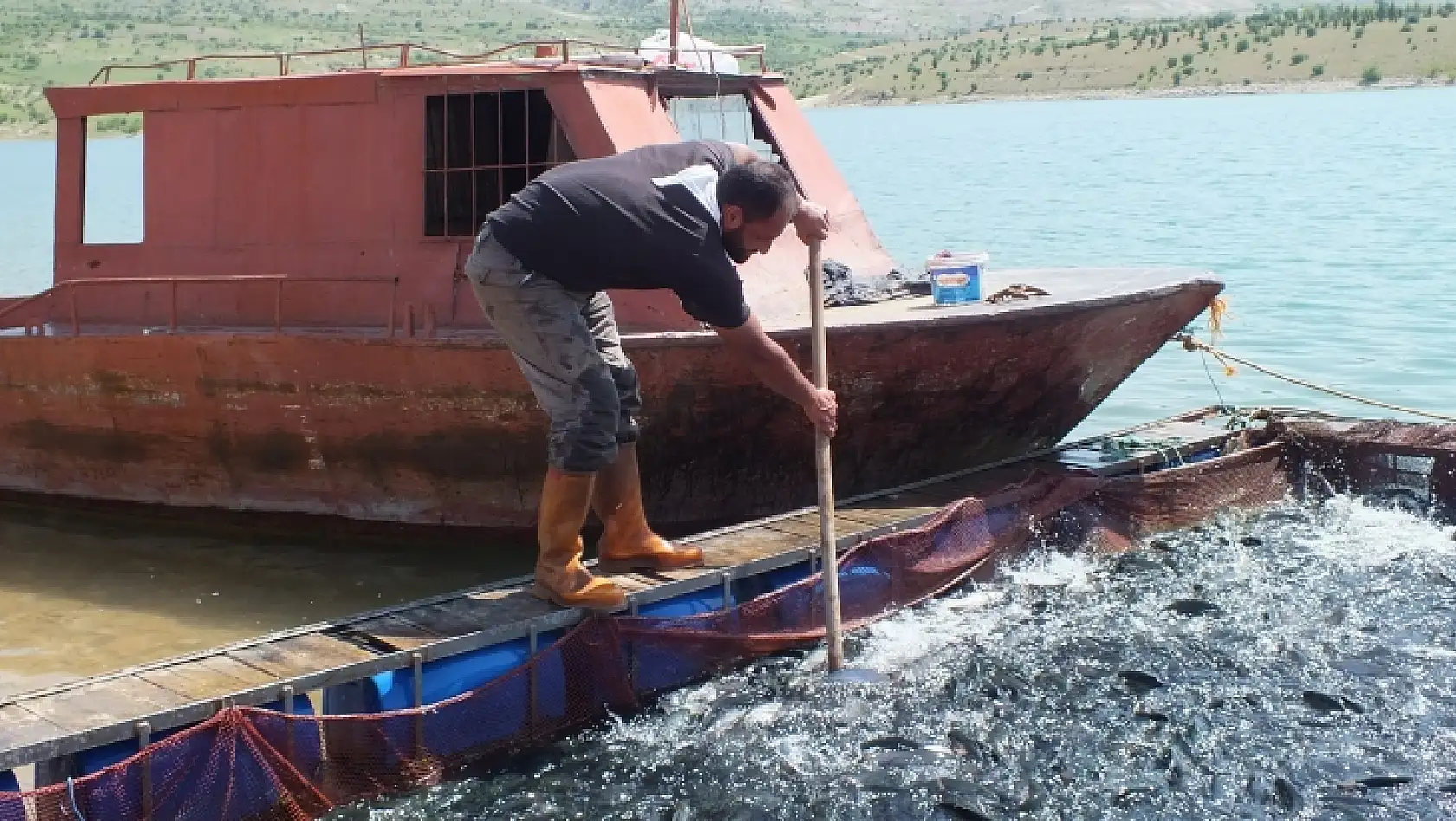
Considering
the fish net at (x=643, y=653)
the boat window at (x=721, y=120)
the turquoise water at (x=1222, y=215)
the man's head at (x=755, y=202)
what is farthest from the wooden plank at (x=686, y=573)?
the turquoise water at (x=1222, y=215)

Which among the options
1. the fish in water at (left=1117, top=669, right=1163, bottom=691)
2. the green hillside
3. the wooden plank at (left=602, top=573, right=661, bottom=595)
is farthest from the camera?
the green hillside

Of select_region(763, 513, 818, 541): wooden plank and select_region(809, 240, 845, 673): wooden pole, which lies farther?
select_region(763, 513, 818, 541): wooden plank

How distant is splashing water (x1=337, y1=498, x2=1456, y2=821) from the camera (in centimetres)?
630

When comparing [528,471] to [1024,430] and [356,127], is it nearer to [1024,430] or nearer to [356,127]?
[356,127]

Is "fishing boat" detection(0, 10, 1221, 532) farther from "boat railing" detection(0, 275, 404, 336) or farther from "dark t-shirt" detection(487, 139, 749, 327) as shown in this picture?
"dark t-shirt" detection(487, 139, 749, 327)

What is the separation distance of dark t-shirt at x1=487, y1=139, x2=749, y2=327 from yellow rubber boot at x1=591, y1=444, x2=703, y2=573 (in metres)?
1.13

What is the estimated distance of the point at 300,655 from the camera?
21.9 ft

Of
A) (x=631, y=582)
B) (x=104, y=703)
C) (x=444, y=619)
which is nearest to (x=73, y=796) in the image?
(x=104, y=703)

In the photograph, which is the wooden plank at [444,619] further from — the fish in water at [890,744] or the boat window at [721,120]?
the boat window at [721,120]

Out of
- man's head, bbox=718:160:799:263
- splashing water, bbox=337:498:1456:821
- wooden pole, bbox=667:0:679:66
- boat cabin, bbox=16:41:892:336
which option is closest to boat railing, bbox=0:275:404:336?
boat cabin, bbox=16:41:892:336

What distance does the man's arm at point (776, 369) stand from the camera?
6738 mm

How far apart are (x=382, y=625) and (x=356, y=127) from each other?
12.7 ft

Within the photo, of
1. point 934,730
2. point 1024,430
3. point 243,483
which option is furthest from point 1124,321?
point 243,483

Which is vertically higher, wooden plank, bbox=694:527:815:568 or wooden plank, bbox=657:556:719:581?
wooden plank, bbox=694:527:815:568
